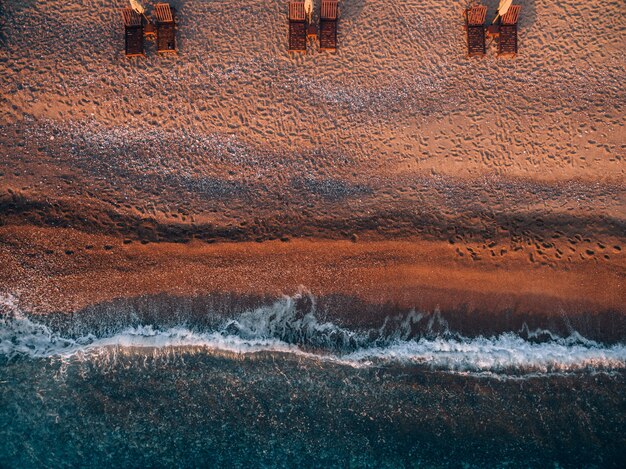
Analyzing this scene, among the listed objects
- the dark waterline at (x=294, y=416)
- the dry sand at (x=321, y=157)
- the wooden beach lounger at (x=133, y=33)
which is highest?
the wooden beach lounger at (x=133, y=33)

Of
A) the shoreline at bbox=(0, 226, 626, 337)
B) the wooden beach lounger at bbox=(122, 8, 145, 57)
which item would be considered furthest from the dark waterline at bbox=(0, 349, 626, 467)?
the wooden beach lounger at bbox=(122, 8, 145, 57)

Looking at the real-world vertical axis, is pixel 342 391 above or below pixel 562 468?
above

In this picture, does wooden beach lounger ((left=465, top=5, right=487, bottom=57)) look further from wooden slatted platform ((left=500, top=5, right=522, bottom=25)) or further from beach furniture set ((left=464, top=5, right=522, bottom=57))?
wooden slatted platform ((left=500, top=5, right=522, bottom=25))

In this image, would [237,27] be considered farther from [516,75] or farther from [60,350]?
[60,350]

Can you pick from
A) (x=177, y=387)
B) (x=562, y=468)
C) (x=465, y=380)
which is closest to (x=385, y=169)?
(x=465, y=380)

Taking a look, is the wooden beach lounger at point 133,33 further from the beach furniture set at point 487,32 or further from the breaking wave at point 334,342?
the beach furniture set at point 487,32

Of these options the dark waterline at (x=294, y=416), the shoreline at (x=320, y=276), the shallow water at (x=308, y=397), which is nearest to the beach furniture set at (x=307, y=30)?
the shoreline at (x=320, y=276)
